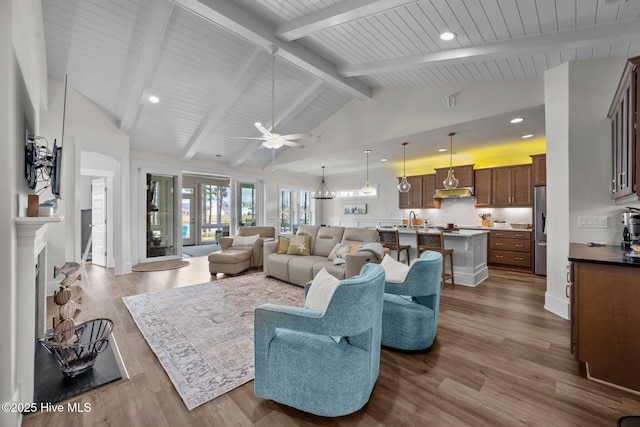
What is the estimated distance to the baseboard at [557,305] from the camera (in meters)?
3.09

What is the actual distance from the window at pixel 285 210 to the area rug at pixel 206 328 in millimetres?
4669

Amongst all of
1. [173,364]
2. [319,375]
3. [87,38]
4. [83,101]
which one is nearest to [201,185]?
[83,101]

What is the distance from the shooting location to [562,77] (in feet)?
10.2

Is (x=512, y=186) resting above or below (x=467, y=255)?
above

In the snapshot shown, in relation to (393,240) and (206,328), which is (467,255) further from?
(206,328)

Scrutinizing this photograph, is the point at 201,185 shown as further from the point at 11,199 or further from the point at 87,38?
the point at 11,199

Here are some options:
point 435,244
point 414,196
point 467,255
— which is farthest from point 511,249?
point 414,196

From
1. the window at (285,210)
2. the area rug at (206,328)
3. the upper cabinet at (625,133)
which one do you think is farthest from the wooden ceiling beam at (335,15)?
the window at (285,210)

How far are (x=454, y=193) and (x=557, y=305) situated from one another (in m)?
3.93

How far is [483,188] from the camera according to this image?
6441 mm

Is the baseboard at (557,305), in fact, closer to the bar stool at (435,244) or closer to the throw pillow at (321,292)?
the bar stool at (435,244)

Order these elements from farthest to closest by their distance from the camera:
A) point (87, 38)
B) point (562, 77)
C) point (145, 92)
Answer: point (145, 92) < point (87, 38) < point (562, 77)

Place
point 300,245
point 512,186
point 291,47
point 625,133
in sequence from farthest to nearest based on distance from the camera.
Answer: point 512,186, point 300,245, point 291,47, point 625,133

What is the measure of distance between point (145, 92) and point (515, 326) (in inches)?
239
